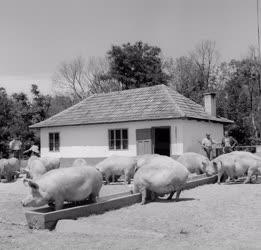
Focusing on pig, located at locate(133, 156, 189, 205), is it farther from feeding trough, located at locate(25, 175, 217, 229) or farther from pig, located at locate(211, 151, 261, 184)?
Result: pig, located at locate(211, 151, 261, 184)

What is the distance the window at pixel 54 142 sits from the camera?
26766 mm

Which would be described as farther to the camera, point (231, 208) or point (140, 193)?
point (140, 193)

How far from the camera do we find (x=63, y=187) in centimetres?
904

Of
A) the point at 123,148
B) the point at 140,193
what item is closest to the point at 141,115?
the point at 123,148

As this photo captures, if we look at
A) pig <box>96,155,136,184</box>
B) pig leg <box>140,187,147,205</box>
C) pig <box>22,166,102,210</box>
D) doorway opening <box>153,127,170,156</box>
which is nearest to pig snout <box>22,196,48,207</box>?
pig <box>22,166,102,210</box>

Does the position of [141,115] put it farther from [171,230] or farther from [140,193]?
[171,230]

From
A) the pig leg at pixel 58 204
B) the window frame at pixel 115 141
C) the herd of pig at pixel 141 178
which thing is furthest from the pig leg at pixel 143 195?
the window frame at pixel 115 141

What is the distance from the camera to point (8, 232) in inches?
307

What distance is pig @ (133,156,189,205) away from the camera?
10484 millimetres

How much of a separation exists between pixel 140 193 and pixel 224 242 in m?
4.44

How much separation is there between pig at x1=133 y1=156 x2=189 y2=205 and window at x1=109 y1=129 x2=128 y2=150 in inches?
519

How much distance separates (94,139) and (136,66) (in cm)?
1694

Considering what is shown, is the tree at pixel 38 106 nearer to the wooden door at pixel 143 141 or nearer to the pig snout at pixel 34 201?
the wooden door at pixel 143 141

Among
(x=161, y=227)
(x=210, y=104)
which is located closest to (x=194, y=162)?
(x=161, y=227)
